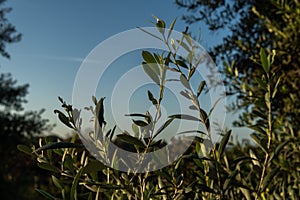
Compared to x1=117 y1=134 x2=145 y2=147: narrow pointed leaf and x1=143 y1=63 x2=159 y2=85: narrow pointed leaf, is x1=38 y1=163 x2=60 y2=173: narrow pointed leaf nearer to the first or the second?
x1=117 y1=134 x2=145 y2=147: narrow pointed leaf

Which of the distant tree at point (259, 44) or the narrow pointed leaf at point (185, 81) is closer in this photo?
the narrow pointed leaf at point (185, 81)

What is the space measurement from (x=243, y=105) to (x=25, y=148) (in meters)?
2.17

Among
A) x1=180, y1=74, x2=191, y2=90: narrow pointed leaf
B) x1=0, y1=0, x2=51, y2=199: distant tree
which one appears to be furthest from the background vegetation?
x1=0, y1=0, x2=51, y2=199: distant tree

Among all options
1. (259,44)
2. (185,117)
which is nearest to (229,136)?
(185,117)

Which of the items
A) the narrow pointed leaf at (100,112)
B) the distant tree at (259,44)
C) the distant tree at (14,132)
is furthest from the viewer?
the distant tree at (14,132)

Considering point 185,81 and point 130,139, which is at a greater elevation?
point 185,81

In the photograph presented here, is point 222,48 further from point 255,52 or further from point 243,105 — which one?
point 243,105

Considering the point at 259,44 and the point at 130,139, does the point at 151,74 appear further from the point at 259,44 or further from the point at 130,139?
the point at 259,44

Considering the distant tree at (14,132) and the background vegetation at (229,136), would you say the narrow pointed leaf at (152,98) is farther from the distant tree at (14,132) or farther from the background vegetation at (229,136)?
the distant tree at (14,132)

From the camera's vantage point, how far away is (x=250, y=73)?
3.31 meters

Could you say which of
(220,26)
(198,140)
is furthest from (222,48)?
(198,140)

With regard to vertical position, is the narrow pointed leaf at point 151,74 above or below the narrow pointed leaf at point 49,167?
above

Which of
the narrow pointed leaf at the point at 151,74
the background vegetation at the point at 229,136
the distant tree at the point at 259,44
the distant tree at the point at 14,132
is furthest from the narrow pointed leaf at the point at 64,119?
the distant tree at the point at 14,132

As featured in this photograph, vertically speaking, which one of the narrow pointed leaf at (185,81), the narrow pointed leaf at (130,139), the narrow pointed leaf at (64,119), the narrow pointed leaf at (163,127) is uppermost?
the narrow pointed leaf at (185,81)
